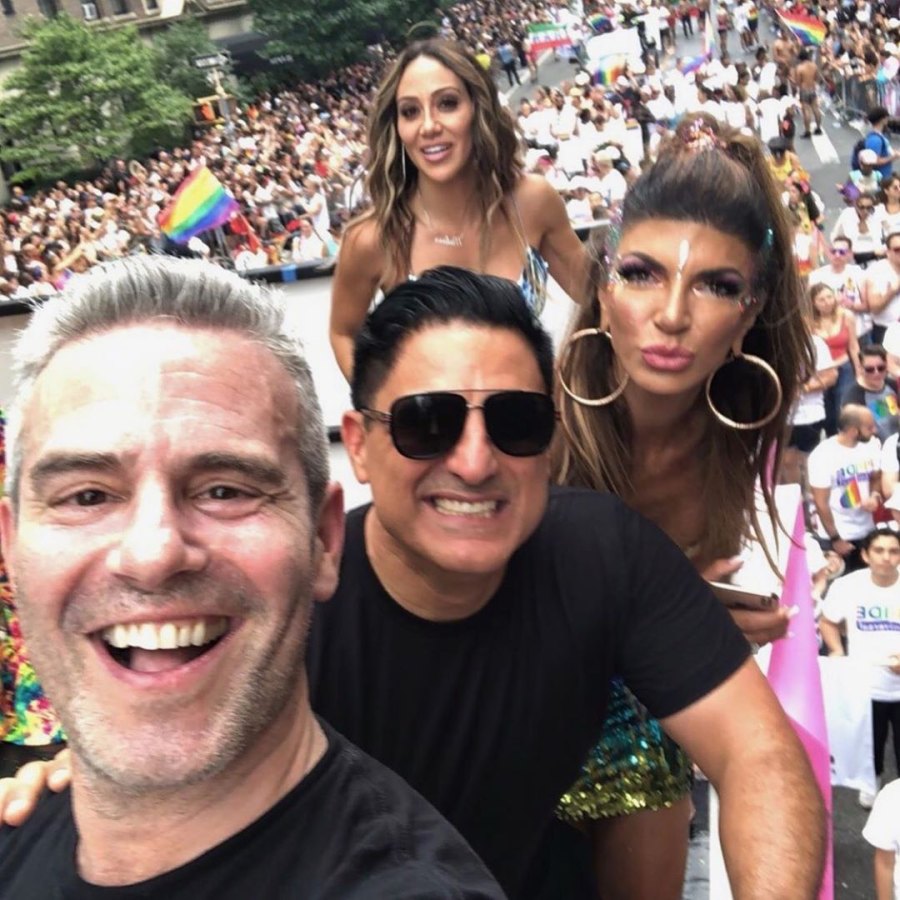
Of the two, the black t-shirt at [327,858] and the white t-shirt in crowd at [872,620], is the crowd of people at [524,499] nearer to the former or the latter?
the black t-shirt at [327,858]

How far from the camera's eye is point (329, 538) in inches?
51.0

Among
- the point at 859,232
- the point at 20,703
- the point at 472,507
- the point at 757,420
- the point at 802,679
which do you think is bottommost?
the point at 802,679

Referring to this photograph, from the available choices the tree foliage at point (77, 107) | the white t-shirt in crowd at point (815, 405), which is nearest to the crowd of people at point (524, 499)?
the white t-shirt in crowd at point (815, 405)

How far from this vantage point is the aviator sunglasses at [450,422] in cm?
150

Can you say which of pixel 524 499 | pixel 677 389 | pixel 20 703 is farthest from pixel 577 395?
pixel 20 703

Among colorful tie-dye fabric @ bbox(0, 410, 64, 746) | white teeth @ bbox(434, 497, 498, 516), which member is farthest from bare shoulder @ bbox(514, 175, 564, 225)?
colorful tie-dye fabric @ bbox(0, 410, 64, 746)

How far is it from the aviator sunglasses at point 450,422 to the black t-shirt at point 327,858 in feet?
1.62

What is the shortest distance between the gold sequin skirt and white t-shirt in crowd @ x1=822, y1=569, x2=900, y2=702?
100 inches

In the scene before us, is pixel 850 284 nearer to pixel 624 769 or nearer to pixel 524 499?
pixel 624 769

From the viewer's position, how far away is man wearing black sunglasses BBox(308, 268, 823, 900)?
1.50 meters

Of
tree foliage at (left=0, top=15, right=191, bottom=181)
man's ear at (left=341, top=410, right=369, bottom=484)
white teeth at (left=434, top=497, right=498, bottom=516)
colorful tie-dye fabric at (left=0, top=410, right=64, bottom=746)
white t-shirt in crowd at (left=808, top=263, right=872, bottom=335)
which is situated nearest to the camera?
white teeth at (left=434, top=497, right=498, bottom=516)

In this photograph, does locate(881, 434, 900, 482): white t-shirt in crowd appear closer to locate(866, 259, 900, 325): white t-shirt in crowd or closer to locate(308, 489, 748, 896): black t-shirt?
locate(866, 259, 900, 325): white t-shirt in crowd

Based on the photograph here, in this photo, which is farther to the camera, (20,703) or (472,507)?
(20,703)

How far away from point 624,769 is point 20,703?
169 centimetres
